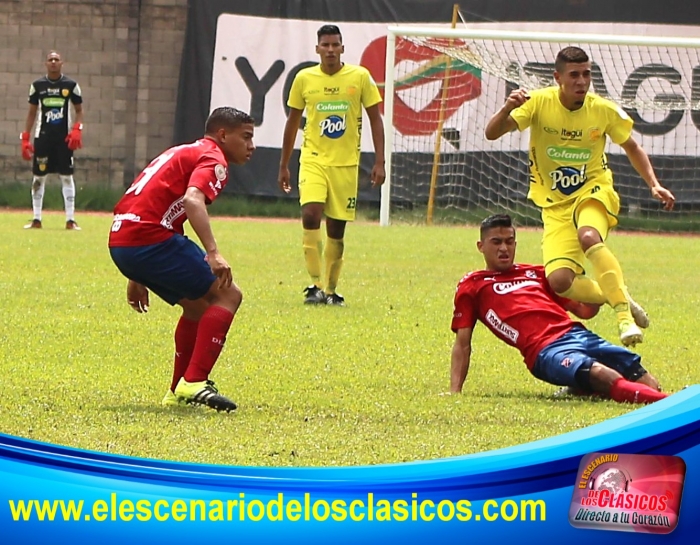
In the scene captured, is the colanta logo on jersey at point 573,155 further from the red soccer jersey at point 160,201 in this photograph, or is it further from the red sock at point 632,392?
the red soccer jersey at point 160,201

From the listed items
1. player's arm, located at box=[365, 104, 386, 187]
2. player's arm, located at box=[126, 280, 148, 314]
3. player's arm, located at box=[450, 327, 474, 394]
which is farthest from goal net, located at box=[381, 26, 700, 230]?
player's arm, located at box=[126, 280, 148, 314]

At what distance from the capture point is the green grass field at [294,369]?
4.93 m

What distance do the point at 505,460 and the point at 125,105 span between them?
2252cm

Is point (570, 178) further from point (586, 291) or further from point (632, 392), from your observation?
point (632, 392)

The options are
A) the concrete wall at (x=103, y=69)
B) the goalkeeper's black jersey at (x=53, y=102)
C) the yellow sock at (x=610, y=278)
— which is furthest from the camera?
the concrete wall at (x=103, y=69)

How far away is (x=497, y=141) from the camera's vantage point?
71.3 ft

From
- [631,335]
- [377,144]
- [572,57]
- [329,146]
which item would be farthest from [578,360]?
[329,146]

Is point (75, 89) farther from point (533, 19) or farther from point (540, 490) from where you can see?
point (540, 490)

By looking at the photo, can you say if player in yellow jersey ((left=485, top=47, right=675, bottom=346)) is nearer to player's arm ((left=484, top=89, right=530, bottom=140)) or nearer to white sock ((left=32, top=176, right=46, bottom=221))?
player's arm ((left=484, top=89, right=530, bottom=140))

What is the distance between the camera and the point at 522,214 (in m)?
21.2

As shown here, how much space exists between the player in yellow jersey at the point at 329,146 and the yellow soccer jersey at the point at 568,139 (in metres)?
3.11

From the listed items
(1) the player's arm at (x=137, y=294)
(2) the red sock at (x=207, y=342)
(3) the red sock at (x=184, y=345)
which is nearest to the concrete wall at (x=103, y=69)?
(1) the player's arm at (x=137, y=294)

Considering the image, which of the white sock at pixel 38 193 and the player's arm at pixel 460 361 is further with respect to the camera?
the white sock at pixel 38 193

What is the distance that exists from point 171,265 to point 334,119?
5699 mm
